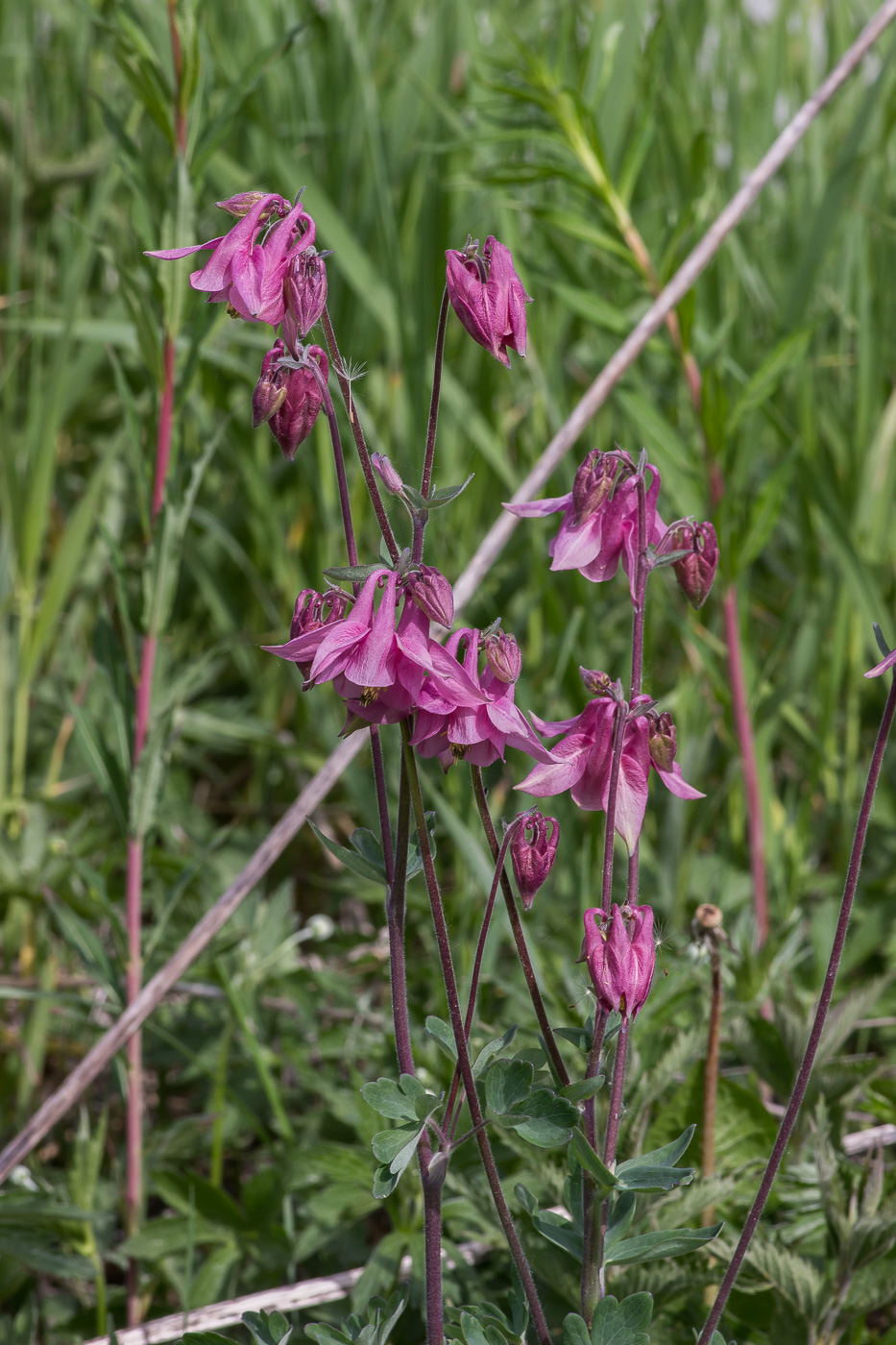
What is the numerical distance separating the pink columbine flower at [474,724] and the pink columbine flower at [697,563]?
21 cm

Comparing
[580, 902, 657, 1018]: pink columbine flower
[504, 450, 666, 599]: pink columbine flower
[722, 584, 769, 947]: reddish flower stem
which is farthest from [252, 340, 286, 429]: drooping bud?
[722, 584, 769, 947]: reddish flower stem

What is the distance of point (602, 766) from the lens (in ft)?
3.34

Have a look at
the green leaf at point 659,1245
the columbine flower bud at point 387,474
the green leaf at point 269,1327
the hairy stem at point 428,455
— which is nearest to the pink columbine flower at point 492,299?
the hairy stem at point 428,455

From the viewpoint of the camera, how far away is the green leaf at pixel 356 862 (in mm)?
995

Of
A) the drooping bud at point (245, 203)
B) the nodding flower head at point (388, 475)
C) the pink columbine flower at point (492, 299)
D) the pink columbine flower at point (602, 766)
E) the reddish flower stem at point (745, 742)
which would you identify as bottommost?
the reddish flower stem at point (745, 742)

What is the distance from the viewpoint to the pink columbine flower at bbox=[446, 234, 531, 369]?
941 millimetres

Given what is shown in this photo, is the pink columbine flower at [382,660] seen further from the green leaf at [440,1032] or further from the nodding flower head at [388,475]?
the green leaf at [440,1032]

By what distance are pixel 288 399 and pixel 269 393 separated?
17 millimetres

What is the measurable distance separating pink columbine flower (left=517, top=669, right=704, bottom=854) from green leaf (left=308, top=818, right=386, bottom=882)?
→ 0.49 feet

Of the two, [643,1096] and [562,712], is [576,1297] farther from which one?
[562,712]

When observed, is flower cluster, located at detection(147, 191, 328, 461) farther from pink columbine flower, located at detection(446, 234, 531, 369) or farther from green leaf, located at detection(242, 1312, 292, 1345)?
green leaf, located at detection(242, 1312, 292, 1345)

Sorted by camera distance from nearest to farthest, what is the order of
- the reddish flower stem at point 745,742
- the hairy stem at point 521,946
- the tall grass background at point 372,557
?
the hairy stem at point 521,946 → the tall grass background at point 372,557 → the reddish flower stem at point 745,742

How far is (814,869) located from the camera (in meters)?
2.46

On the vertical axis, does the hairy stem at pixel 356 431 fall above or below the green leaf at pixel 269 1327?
above
